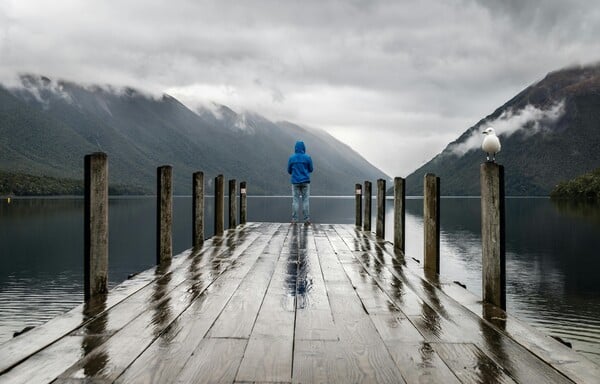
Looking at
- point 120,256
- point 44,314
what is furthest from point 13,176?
point 44,314

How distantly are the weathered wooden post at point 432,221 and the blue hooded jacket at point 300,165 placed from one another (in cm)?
794

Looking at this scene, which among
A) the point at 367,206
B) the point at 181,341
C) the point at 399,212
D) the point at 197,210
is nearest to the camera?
the point at 181,341

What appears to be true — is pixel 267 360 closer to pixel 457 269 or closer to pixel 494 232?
pixel 494 232

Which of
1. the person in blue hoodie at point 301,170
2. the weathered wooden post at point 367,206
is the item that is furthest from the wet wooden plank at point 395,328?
the person in blue hoodie at point 301,170

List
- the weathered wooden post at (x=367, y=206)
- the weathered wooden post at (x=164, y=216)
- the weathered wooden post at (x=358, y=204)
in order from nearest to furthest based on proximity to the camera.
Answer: the weathered wooden post at (x=164, y=216), the weathered wooden post at (x=367, y=206), the weathered wooden post at (x=358, y=204)

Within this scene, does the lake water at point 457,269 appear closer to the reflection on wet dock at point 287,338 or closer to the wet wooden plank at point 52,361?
the reflection on wet dock at point 287,338

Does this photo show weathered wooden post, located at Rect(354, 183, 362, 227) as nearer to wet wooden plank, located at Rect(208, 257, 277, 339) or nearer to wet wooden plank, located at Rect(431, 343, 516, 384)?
wet wooden plank, located at Rect(208, 257, 277, 339)

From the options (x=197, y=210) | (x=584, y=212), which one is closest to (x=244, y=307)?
(x=197, y=210)

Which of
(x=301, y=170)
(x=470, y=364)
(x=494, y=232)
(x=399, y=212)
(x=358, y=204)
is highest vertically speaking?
(x=301, y=170)

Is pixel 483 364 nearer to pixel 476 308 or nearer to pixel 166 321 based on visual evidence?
pixel 476 308

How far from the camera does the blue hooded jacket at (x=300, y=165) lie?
1677 cm

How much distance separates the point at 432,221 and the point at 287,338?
5143mm

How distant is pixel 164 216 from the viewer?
32.2ft

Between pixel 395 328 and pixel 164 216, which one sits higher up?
pixel 164 216
